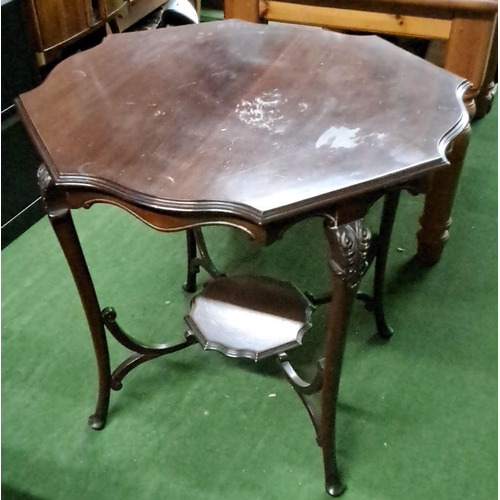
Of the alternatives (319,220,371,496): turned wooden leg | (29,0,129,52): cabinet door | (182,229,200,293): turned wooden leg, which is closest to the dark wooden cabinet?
(29,0,129,52): cabinet door

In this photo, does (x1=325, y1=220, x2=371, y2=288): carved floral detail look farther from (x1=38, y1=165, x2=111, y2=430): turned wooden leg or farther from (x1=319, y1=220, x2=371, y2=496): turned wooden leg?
(x1=38, y1=165, x2=111, y2=430): turned wooden leg

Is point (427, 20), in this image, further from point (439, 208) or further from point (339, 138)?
point (339, 138)

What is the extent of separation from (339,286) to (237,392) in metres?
0.57

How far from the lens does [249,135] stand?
34.0 inches

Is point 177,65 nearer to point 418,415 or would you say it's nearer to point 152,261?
point 152,261

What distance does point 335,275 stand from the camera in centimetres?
82

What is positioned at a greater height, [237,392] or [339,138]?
Result: [339,138]

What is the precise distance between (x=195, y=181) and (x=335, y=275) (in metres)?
0.23

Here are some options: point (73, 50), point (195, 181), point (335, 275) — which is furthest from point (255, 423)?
point (73, 50)

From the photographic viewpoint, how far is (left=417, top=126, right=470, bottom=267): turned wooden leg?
4.53 ft

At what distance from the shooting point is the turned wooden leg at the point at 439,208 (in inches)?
54.3

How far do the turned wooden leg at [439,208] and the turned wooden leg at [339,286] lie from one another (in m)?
0.65

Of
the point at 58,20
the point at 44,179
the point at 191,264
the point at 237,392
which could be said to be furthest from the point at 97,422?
the point at 58,20

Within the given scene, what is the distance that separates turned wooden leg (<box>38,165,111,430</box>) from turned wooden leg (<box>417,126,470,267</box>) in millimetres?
857
